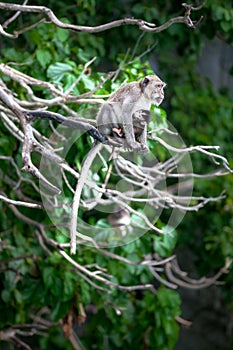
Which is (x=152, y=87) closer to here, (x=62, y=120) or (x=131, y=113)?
(x=131, y=113)

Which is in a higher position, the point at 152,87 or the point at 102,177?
the point at 152,87

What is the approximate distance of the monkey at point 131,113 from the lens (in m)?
1.75

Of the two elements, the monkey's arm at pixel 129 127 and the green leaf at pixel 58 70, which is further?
the green leaf at pixel 58 70

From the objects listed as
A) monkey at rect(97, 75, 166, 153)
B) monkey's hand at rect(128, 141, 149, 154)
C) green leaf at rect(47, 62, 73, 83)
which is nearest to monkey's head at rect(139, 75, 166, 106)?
monkey at rect(97, 75, 166, 153)

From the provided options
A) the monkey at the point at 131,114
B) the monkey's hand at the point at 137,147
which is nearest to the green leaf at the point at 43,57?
the monkey at the point at 131,114

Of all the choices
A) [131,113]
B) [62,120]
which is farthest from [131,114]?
[62,120]

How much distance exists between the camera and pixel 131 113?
177 cm

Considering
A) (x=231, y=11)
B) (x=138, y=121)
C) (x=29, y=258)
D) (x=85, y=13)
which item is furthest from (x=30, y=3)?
A: (x=138, y=121)

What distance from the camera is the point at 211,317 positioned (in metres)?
4.43

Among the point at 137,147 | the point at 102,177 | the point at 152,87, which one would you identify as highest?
the point at 152,87

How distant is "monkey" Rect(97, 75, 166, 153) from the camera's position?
1754mm

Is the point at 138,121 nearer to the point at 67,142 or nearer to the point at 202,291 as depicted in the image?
the point at 67,142

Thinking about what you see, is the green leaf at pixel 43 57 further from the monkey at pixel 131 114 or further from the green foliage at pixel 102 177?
the monkey at pixel 131 114

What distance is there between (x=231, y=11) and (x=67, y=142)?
1094mm
